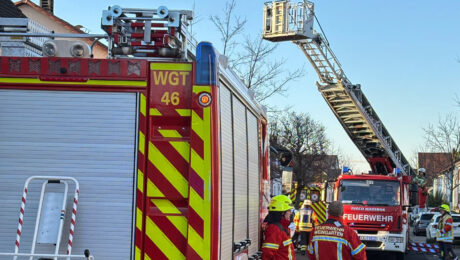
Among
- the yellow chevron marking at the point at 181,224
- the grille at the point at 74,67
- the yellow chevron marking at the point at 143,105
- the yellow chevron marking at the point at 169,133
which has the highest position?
the grille at the point at 74,67

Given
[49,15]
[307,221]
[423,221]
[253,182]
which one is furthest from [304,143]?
[253,182]

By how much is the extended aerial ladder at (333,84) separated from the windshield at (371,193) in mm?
4029

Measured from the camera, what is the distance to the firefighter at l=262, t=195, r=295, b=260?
659cm

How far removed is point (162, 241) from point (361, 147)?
20257mm

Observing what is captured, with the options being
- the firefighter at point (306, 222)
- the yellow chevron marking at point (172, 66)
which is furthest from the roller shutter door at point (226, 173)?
the firefighter at point (306, 222)

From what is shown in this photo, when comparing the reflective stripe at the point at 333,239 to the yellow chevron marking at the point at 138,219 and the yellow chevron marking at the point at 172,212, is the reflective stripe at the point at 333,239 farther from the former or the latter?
the yellow chevron marking at the point at 138,219

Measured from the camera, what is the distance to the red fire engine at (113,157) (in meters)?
4.65

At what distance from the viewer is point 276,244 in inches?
260

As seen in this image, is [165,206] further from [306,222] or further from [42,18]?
[42,18]

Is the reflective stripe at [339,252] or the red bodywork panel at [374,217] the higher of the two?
the reflective stripe at [339,252]

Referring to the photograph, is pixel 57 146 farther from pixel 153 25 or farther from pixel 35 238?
pixel 153 25

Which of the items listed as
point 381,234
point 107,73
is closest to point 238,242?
point 107,73

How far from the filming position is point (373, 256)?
21734 mm

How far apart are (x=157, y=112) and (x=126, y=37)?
98 cm
